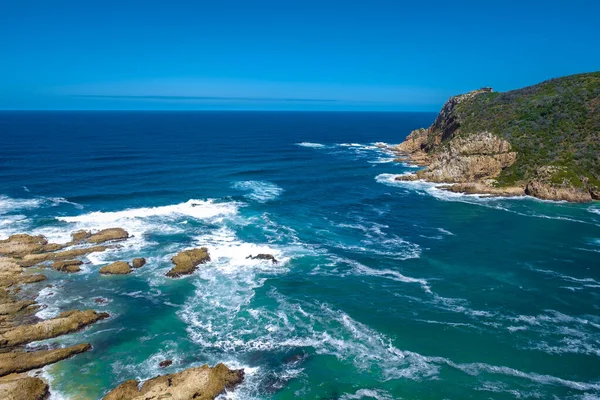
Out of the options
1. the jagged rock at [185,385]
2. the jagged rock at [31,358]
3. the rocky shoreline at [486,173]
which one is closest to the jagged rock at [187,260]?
the jagged rock at [31,358]

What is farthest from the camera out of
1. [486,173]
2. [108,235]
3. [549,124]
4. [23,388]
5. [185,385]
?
[549,124]

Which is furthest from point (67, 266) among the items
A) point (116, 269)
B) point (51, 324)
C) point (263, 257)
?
point (263, 257)

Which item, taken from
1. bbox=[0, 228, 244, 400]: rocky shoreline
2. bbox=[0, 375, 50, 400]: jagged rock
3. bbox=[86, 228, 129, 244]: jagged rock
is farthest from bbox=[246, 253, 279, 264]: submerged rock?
bbox=[0, 375, 50, 400]: jagged rock

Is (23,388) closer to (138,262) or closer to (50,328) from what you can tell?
(50,328)

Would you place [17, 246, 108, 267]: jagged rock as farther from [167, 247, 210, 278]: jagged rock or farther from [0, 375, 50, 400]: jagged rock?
[0, 375, 50, 400]: jagged rock

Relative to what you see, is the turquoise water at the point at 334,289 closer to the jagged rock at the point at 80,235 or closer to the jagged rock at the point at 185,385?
the jagged rock at the point at 80,235

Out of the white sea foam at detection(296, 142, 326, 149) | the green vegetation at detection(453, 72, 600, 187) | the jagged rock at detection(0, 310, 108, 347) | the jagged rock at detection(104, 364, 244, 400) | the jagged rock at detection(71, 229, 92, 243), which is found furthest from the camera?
the white sea foam at detection(296, 142, 326, 149)

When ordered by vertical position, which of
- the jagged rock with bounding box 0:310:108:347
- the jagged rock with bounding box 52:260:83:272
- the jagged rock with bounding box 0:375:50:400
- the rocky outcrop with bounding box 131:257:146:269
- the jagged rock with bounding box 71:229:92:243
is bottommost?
the jagged rock with bounding box 0:375:50:400
